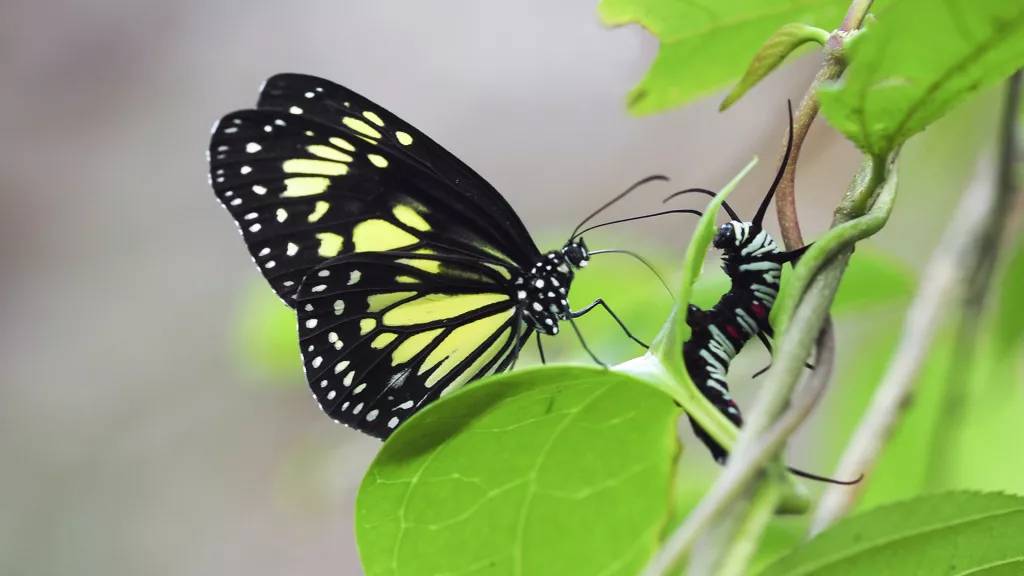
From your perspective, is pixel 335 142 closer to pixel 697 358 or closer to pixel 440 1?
pixel 697 358

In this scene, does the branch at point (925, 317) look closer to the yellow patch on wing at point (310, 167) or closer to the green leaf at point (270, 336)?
the yellow patch on wing at point (310, 167)

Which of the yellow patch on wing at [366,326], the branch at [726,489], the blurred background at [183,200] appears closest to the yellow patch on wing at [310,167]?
the yellow patch on wing at [366,326]

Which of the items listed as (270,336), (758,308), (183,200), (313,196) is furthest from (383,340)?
(183,200)

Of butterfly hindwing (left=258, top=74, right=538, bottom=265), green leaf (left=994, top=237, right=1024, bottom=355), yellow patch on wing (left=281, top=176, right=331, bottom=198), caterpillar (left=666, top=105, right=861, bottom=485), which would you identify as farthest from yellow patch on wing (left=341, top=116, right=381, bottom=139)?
green leaf (left=994, top=237, right=1024, bottom=355)

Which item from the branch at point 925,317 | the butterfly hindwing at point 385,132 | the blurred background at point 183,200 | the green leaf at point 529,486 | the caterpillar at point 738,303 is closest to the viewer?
the green leaf at point 529,486

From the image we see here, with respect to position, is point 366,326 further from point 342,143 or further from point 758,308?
point 758,308

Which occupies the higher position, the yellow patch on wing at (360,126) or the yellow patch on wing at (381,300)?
the yellow patch on wing at (360,126)

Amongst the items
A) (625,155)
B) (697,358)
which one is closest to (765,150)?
(697,358)
